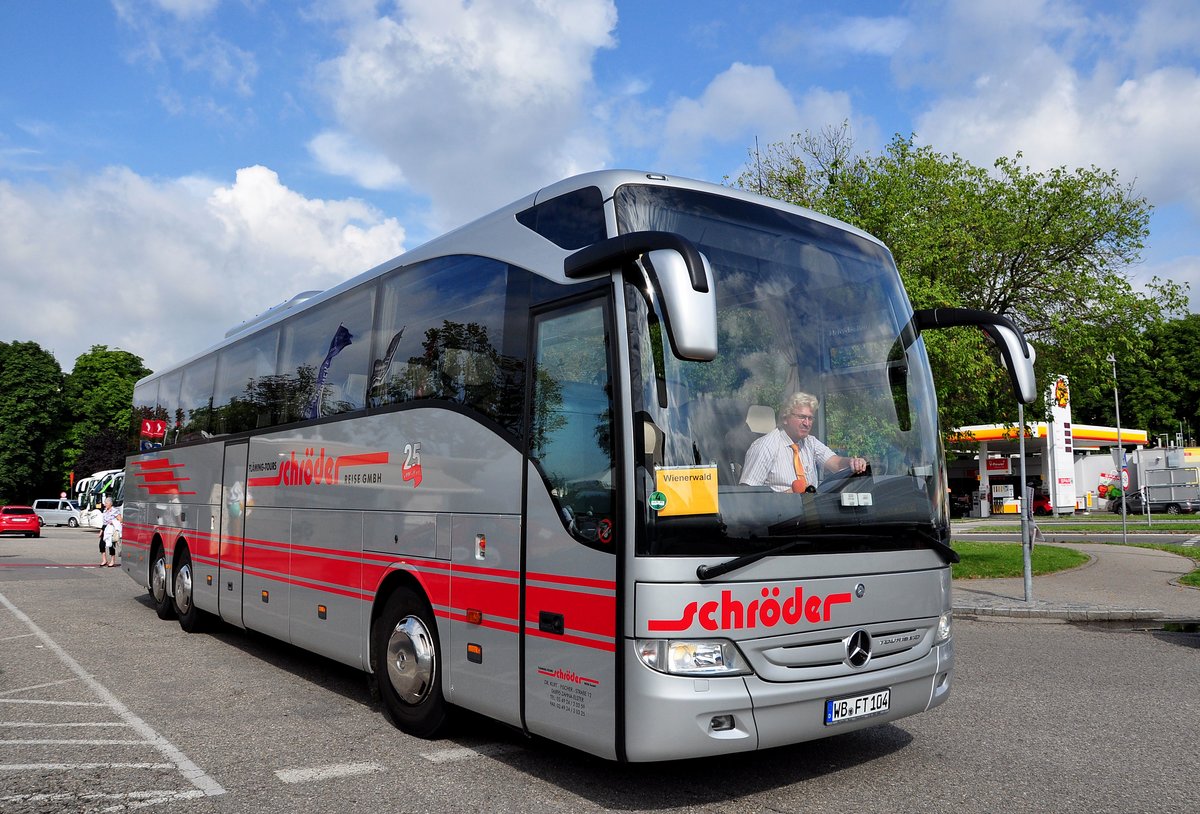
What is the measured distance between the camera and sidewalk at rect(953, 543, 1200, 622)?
13602 millimetres

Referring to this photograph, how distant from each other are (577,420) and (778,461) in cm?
110

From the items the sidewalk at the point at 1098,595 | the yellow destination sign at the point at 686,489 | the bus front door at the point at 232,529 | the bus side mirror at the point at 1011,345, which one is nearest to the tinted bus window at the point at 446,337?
the yellow destination sign at the point at 686,489

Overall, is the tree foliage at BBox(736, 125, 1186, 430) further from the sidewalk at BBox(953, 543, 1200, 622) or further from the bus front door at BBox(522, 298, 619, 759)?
the bus front door at BBox(522, 298, 619, 759)

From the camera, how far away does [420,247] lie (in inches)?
305

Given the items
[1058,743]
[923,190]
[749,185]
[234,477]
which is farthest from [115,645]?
[923,190]

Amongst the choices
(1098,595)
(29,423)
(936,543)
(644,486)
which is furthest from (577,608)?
(29,423)

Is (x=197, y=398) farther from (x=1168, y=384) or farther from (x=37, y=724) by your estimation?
(x=1168, y=384)

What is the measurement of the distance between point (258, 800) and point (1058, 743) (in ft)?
16.5

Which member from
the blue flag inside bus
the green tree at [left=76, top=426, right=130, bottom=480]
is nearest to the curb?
the blue flag inside bus

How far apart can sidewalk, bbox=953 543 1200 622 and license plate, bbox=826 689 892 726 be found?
→ 9415 millimetres

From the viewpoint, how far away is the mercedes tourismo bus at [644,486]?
15.7 feet

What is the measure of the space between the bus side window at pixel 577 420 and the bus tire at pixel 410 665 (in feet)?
6.16

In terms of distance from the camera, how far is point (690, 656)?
15.6 feet

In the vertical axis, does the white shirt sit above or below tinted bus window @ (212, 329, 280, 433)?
below
